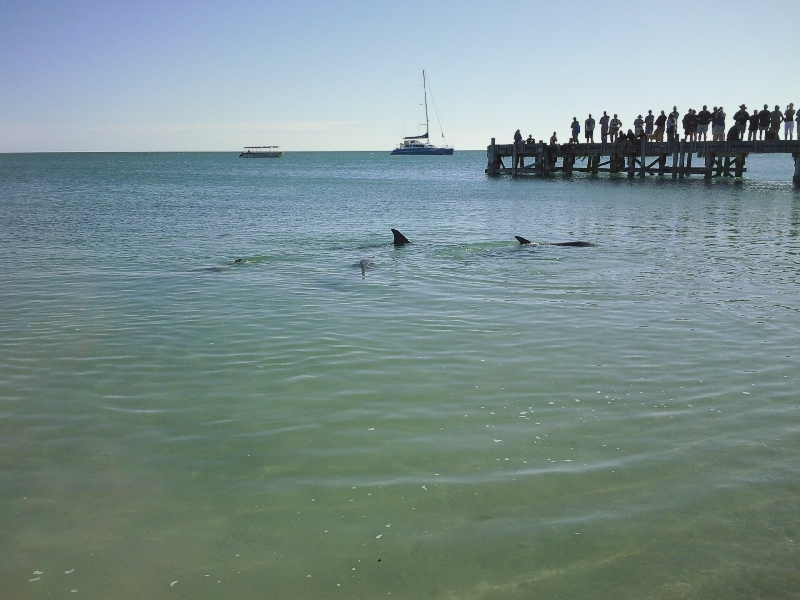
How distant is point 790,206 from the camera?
81.8 ft

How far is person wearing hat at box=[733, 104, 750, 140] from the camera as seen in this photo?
1303 inches

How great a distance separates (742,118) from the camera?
3325 cm

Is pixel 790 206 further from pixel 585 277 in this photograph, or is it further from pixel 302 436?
pixel 302 436

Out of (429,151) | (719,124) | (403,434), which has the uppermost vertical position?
(429,151)

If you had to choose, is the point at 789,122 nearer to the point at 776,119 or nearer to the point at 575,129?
the point at 776,119

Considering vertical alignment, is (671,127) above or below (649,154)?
above

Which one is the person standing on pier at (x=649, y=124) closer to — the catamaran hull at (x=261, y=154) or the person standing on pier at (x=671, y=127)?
the person standing on pier at (x=671, y=127)

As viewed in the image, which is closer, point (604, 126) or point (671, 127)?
point (671, 127)

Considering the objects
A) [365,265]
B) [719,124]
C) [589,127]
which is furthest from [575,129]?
[365,265]

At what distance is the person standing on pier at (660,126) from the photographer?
127 feet

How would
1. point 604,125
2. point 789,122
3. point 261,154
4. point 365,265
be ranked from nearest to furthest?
point 365,265 < point 789,122 < point 604,125 < point 261,154

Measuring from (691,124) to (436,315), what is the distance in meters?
33.3

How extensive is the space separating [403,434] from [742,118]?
34364mm

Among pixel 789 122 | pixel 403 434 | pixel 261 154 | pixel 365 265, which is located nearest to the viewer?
pixel 403 434
